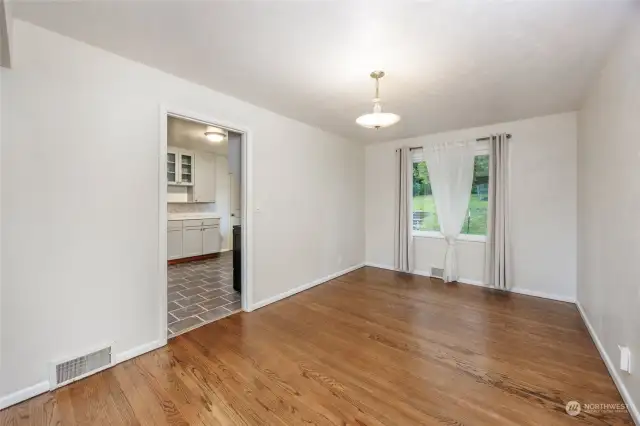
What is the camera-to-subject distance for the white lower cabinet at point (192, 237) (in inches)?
214

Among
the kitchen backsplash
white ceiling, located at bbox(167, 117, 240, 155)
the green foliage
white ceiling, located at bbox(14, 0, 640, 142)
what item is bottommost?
the kitchen backsplash

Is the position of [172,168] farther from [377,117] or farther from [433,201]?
[433,201]

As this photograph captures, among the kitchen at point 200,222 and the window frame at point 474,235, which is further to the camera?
the window frame at point 474,235

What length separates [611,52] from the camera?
6.75ft

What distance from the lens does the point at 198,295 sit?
3750 millimetres

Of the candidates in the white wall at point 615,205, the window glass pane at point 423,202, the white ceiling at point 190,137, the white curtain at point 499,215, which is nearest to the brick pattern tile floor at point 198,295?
the white ceiling at point 190,137

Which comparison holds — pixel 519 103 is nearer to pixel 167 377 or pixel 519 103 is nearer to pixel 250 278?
pixel 250 278

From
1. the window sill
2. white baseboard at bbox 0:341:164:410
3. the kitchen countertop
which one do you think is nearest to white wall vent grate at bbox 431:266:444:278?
the window sill

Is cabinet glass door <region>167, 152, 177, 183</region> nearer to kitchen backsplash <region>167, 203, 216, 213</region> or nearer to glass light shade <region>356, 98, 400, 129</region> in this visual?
kitchen backsplash <region>167, 203, 216, 213</region>

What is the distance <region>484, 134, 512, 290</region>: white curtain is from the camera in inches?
153

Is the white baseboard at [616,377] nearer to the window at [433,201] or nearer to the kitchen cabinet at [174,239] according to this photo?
the window at [433,201]

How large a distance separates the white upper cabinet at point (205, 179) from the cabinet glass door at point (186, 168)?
122 millimetres

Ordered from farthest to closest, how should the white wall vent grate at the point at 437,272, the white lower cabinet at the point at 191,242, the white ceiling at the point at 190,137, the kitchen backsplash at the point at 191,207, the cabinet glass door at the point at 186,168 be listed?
the kitchen backsplash at the point at 191,207 → the cabinet glass door at the point at 186,168 → the white lower cabinet at the point at 191,242 → the white wall vent grate at the point at 437,272 → the white ceiling at the point at 190,137

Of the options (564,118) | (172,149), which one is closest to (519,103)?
(564,118)
